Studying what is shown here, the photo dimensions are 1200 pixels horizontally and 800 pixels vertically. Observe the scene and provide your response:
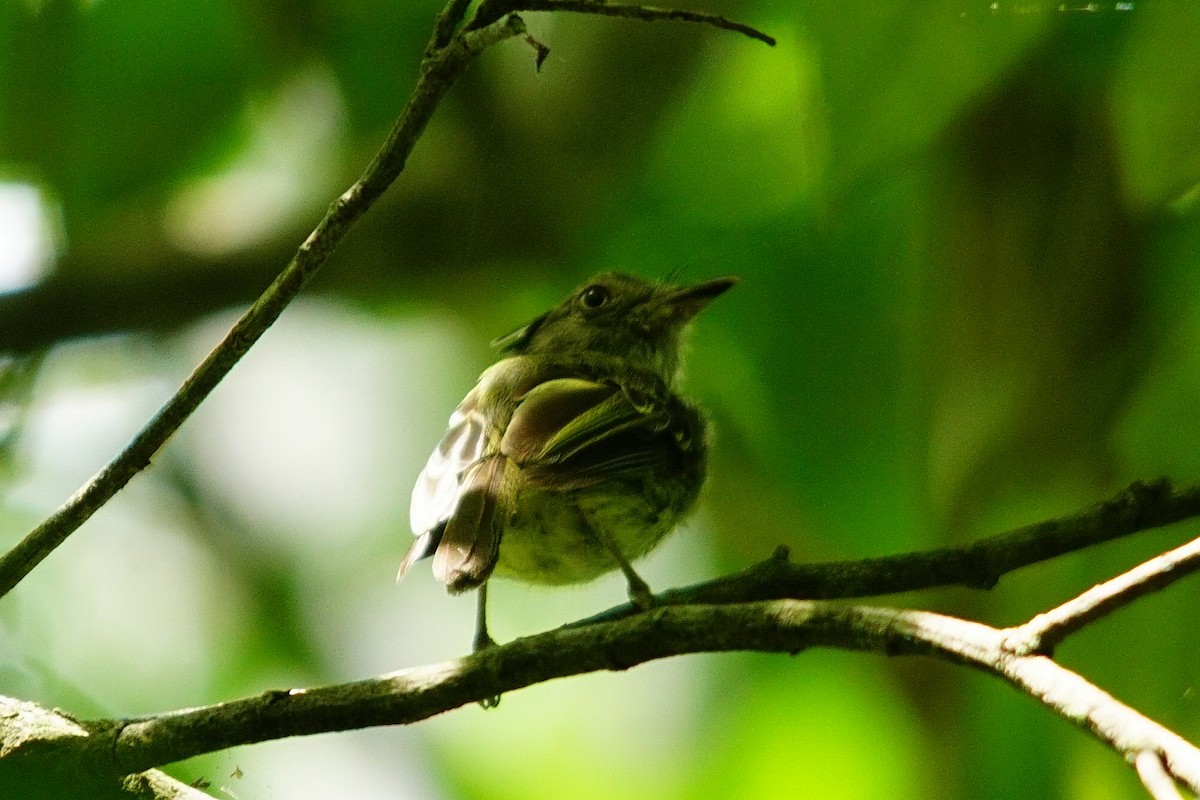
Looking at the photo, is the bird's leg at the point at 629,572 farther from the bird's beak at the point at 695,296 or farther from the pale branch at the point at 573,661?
Answer: the bird's beak at the point at 695,296

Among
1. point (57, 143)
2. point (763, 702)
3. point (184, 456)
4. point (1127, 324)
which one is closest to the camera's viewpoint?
point (1127, 324)

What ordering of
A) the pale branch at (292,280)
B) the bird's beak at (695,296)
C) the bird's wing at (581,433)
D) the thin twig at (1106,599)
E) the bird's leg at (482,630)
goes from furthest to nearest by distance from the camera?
the bird's beak at (695,296)
the bird's leg at (482,630)
the bird's wing at (581,433)
the pale branch at (292,280)
the thin twig at (1106,599)

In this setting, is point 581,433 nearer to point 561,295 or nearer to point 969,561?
point 969,561

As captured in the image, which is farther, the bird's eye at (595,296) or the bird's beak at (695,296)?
the bird's eye at (595,296)

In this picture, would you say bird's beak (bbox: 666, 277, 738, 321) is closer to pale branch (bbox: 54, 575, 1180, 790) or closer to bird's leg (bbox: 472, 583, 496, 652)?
bird's leg (bbox: 472, 583, 496, 652)

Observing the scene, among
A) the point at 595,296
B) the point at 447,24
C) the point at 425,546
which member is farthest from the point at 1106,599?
the point at 595,296

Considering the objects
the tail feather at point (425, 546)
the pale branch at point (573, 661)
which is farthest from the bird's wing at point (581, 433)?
the pale branch at point (573, 661)

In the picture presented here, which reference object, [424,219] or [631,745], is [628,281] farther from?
[631,745]

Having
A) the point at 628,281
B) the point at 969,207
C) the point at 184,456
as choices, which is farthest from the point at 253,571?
the point at 969,207
